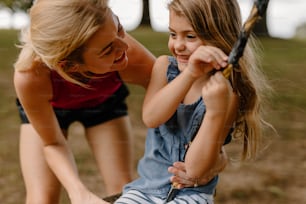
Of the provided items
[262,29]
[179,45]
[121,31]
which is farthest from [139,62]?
[262,29]

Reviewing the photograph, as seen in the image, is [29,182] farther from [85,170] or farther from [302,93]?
[302,93]

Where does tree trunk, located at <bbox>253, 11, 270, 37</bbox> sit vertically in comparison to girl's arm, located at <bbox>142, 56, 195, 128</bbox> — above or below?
below

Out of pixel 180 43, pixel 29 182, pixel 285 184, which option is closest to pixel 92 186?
pixel 285 184

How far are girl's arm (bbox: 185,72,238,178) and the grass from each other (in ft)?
3.48

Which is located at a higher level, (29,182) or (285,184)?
(29,182)

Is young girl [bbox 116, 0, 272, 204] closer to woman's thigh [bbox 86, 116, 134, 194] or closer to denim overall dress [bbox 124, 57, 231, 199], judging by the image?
denim overall dress [bbox 124, 57, 231, 199]

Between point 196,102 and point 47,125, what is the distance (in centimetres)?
38

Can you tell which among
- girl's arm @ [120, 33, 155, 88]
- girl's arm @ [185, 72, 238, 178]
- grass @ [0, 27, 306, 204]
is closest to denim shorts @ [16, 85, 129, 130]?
girl's arm @ [120, 33, 155, 88]

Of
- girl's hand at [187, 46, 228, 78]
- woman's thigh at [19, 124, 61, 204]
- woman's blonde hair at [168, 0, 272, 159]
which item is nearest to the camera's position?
girl's hand at [187, 46, 228, 78]

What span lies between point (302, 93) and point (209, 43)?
181 centimetres

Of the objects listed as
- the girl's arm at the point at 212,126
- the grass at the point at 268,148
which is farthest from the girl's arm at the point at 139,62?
the grass at the point at 268,148

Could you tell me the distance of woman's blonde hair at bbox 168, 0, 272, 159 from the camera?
1.37m

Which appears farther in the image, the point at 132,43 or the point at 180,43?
the point at 132,43

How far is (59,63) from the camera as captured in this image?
1437 mm
